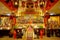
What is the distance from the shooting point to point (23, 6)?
396cm

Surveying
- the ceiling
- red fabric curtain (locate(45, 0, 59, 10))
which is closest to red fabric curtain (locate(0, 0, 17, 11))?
red fabric curtain (locate(45, 0, 59, 10))

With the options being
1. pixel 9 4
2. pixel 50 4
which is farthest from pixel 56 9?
pixel 9 4

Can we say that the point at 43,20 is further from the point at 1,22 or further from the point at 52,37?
the point at 1,22

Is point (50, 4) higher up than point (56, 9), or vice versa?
point (50, 4)

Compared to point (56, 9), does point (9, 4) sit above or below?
above

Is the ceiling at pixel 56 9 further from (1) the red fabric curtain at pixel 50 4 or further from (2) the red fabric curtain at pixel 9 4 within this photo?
(2) the red fabric curtain at pixel 9 4

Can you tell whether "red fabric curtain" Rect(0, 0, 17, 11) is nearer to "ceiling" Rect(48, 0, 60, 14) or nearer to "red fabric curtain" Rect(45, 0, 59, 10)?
"red fabric curtain" Rect(45, 0, 59, 10)

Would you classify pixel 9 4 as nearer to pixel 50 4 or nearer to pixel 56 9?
pixel 50 4

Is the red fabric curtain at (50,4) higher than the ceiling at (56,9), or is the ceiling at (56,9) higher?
the red fabric curtain at (50,4)

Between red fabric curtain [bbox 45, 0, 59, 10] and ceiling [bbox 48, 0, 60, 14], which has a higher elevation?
red fabric curtain [bbox 45, 0, 59, 10]

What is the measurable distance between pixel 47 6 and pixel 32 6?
1.35ft

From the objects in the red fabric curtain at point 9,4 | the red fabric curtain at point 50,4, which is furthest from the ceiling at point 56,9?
the red fabric curtain at point 9,4

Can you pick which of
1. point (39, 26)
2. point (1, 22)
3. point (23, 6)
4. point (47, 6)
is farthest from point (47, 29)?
point (1, 22)

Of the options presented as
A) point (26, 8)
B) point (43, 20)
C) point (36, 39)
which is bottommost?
point (36, 39)
